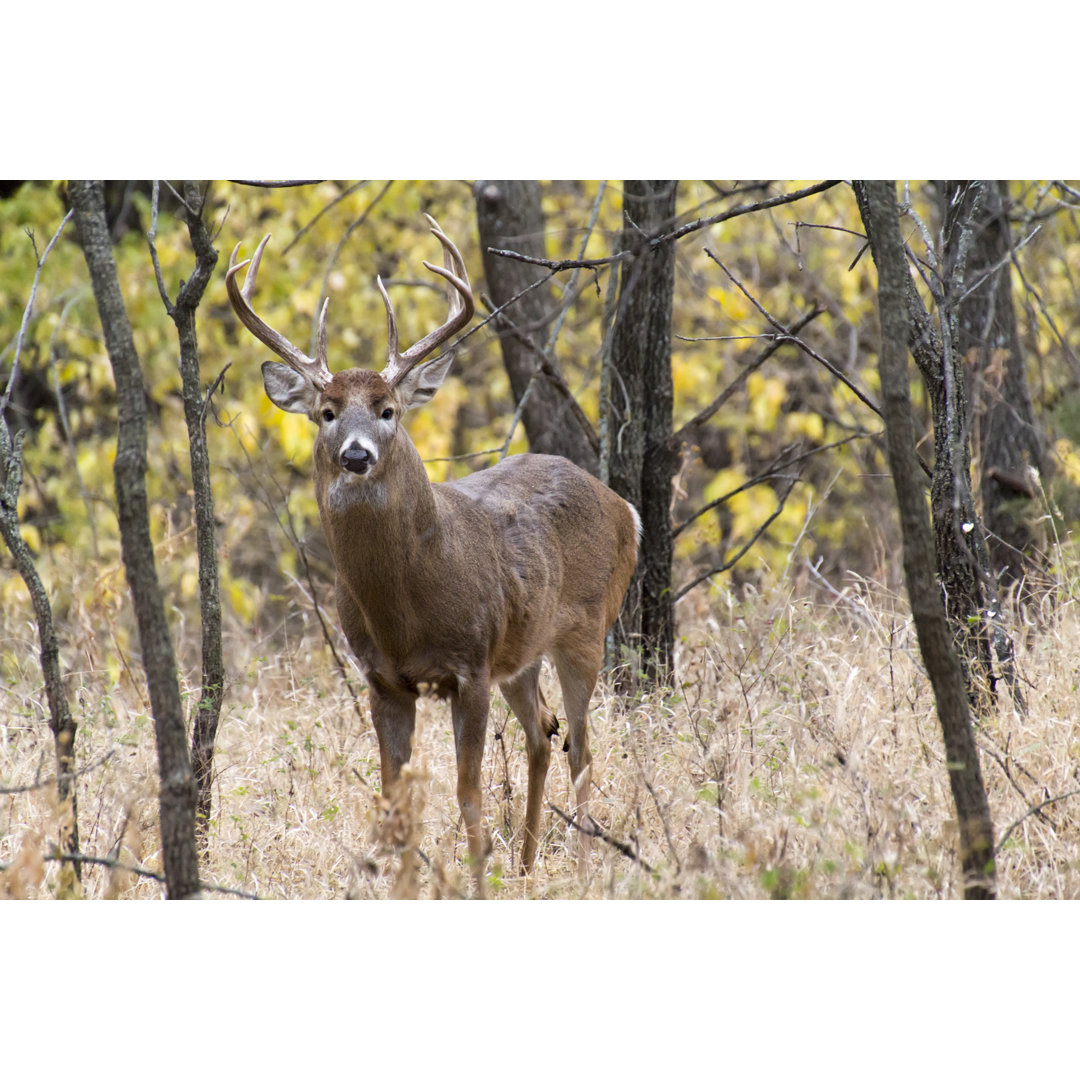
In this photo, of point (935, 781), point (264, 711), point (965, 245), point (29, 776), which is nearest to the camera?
point (935, 781)

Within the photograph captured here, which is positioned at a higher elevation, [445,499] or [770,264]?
[770,264]

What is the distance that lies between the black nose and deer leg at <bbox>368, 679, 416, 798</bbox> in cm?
84

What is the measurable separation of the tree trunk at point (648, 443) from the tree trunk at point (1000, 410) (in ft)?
5.31

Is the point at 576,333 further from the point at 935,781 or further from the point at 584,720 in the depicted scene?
the point at 935,781

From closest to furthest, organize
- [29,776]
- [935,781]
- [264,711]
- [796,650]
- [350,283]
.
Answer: [935,781]
[29,776]
[796,650]
[264,711]
[350,283]

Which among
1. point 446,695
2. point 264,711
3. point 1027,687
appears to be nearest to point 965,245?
point 1027,687

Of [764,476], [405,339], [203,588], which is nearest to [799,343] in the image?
[764,476]

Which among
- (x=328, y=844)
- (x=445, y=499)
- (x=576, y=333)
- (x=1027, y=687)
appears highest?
(x=576, y=333)

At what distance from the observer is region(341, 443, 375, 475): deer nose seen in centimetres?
450

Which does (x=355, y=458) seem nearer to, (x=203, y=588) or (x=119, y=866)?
(x=203, y=588)

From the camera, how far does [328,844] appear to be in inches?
191

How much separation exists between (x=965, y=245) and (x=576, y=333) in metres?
6.81

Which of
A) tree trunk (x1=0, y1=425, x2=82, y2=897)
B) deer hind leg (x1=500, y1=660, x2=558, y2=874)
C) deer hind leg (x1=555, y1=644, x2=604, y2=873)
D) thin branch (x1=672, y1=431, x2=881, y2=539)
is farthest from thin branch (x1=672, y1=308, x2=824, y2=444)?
tree trunk (x1=0, y1=425, x2=82, y2=897)

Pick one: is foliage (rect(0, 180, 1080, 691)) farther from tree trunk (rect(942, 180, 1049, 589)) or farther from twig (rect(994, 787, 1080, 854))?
twig (rect(994, 787, 1080, 854))
